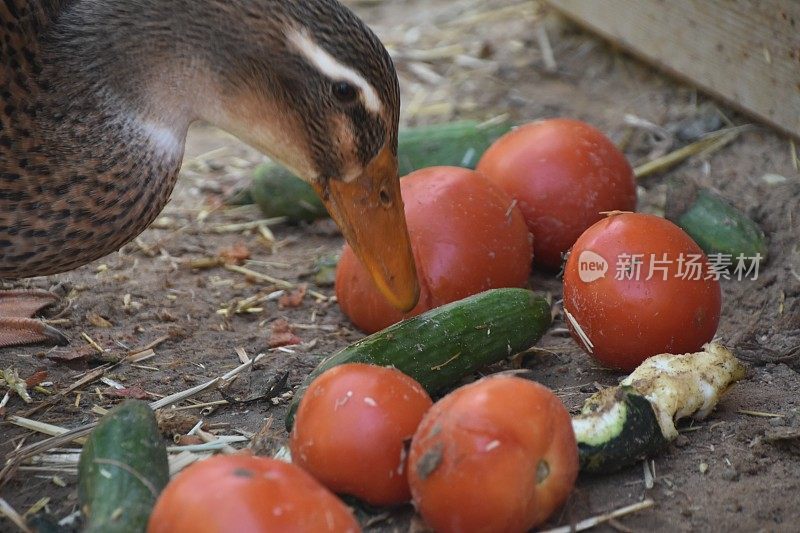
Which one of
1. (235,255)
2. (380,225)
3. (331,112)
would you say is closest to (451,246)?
(380,225)

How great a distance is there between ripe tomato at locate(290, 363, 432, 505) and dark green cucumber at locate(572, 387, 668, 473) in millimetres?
414

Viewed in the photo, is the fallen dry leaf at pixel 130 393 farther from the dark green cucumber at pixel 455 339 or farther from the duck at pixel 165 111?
the dark green cucumber at pixel 455 339

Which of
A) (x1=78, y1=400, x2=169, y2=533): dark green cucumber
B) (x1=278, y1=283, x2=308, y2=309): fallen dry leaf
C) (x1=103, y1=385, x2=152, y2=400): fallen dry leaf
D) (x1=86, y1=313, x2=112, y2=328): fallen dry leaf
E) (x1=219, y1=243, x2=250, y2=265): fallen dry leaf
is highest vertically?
(x1=78, y1=400, x2=169, y2=533): dark green cucumber

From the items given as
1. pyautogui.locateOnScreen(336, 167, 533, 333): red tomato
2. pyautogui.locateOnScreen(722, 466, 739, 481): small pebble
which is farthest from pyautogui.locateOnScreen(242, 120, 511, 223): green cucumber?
pyautogui.locateOnScreen(722, 466, 739, 481): small pebble

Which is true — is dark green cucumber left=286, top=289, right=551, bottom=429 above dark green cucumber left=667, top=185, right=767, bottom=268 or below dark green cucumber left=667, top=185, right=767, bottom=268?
above

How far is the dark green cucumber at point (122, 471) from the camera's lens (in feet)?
7.06

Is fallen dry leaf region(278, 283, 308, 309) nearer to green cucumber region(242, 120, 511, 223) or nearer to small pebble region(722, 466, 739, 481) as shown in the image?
green cucumber region(242, 120, 511, 223)

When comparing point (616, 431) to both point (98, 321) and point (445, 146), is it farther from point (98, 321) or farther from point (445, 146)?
point (445, 146)

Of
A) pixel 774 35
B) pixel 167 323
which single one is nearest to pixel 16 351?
pixel 167 323

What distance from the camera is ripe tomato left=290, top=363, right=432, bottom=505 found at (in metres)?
2.27

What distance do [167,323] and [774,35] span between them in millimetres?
2576

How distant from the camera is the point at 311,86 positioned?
107 inches

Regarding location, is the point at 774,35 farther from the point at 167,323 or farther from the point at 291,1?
the point at 167,323

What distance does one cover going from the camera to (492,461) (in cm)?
210
